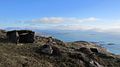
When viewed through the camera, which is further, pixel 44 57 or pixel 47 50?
pixel 47 50

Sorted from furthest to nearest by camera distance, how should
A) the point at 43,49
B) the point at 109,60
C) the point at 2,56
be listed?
the point at 109,60
the point at 43,49
the point at 2,56

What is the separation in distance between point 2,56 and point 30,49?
26.4 feet

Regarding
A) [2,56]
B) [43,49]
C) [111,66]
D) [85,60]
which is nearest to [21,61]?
[2,56]

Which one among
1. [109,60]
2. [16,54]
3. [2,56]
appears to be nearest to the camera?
[2,56]

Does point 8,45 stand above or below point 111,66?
above

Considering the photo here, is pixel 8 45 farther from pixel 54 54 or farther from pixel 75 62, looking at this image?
pixel 75 62

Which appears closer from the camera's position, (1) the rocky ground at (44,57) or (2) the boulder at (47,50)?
(1) the rocky ground at (44,57)

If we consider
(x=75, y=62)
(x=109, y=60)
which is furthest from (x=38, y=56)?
(x=109, y=60)

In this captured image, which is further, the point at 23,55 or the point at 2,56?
the point at 23,55

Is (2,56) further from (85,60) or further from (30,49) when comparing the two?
(85,60)

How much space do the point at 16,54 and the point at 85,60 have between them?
34.1ft

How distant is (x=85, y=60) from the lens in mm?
47094

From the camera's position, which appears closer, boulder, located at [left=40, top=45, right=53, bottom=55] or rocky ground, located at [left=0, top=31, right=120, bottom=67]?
rocky ground, located at [left=0, top=31, right=120, bottom=67]

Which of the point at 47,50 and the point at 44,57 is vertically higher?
the point at 47,50
